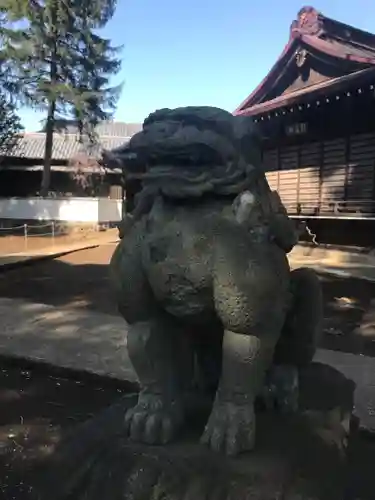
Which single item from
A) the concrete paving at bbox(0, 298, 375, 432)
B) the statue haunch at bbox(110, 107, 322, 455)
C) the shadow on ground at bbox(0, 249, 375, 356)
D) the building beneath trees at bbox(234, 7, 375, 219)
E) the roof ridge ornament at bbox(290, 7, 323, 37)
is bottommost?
the shadow on ground at bbox(0, 249, 375, 356)

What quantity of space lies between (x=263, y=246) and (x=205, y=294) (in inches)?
7.3

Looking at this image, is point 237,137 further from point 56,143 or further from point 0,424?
point 56,143

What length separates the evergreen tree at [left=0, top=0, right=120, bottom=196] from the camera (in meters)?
17.4

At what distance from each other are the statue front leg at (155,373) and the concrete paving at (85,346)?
1429mm

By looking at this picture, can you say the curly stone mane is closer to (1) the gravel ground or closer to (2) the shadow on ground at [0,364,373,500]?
(2) the shadow on ground at [0,364,373,500]

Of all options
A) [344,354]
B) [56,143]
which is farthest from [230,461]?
[56,143]

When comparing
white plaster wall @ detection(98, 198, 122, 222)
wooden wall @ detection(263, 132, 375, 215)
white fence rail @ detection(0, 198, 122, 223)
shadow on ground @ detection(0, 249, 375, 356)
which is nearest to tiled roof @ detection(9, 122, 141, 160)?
white plaster wall @ detection(98, 198, 122, 222)

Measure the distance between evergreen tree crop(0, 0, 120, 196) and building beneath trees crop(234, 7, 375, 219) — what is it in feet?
22.1

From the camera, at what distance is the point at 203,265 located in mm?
1323

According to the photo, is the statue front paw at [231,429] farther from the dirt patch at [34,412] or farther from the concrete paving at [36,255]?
the concrete paving at [36,255]

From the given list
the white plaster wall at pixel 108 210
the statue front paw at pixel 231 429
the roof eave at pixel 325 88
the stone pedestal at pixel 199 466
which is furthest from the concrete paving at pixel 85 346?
the white plaster wall at pixel 108 210

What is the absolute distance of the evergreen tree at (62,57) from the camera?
17.4m

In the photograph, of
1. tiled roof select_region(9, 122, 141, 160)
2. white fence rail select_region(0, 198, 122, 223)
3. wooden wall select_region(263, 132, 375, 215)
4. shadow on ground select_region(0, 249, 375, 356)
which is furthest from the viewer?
tiled roof select_region(9, 122, 141, 160)

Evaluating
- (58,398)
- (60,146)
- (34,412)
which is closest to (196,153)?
(34,412)
